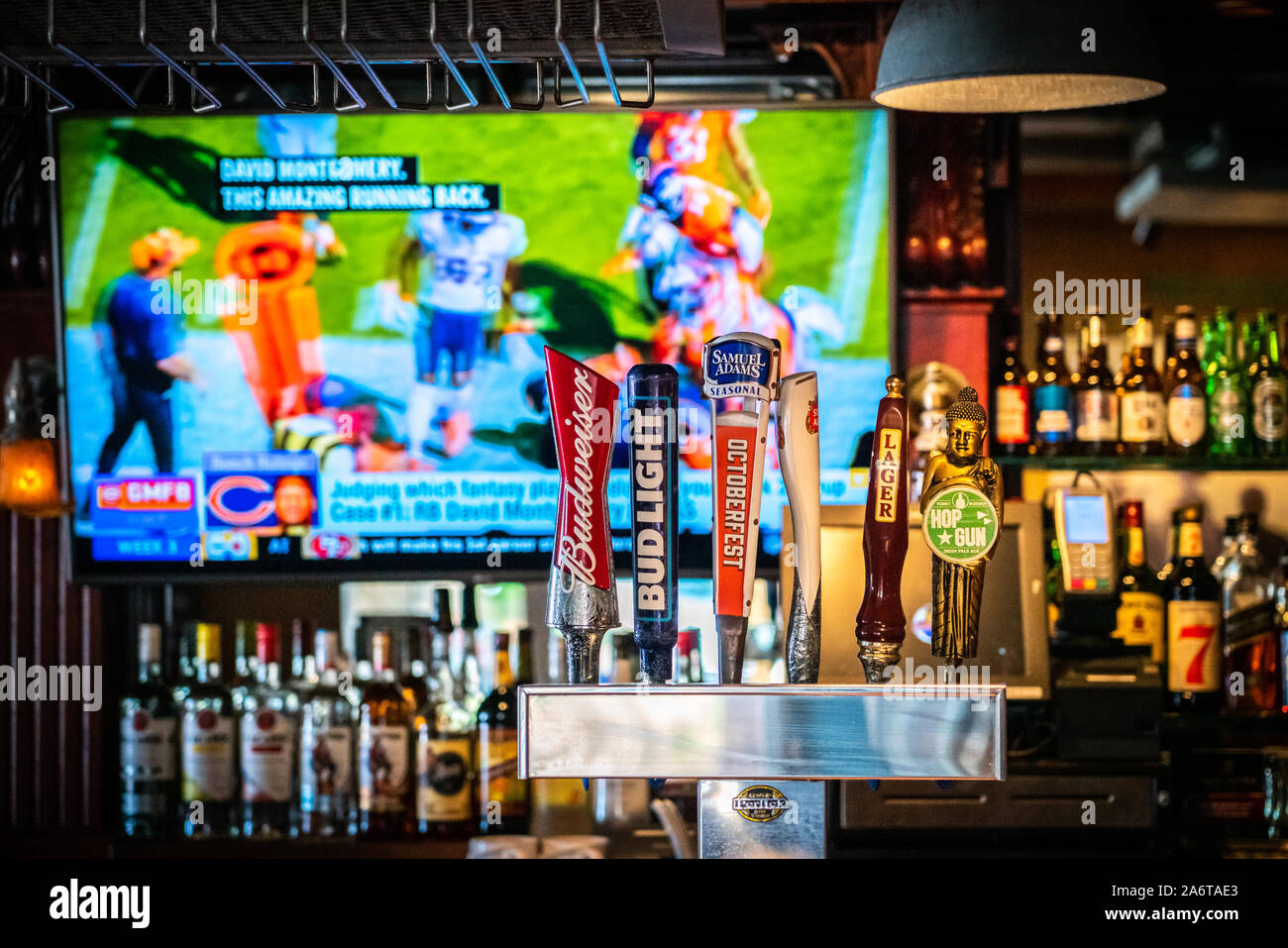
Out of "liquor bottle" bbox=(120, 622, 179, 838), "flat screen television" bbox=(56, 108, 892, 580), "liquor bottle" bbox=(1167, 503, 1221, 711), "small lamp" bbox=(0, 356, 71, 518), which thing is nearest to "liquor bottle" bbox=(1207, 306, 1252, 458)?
"liquor bottle" bbox=(1167, 503, 1221, 711)

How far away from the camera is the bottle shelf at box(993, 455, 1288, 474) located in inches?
105

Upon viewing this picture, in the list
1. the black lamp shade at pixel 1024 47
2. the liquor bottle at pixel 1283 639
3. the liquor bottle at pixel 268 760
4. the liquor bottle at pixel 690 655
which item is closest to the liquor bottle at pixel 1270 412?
the liquor bottle at pixel 1283 639

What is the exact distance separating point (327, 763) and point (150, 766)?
1.16 feet

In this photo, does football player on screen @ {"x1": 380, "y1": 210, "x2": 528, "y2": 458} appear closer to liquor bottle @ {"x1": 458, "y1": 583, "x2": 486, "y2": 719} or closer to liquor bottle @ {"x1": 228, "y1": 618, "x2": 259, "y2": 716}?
liquor bottle @ {"x1": 458, "y1": 583, "x2": 486, "y2": 719}

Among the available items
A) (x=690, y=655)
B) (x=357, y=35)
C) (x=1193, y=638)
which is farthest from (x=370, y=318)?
(x=1193, y=638)

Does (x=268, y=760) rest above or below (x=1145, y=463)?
below

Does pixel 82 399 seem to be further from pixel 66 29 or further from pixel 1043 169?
pixel 1043 169

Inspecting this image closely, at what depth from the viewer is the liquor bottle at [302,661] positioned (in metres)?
2.74

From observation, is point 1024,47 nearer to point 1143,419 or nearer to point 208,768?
point 1143,419

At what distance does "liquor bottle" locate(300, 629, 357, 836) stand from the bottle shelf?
134 centimetres

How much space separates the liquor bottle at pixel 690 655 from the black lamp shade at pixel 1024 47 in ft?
4.19

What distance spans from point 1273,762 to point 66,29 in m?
2.46

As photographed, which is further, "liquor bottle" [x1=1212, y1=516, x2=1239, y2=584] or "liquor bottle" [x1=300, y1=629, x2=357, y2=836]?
"liquor bottle" [x1=1212, y1=516, x2=1239, y2=584]

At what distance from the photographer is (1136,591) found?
2.78m
